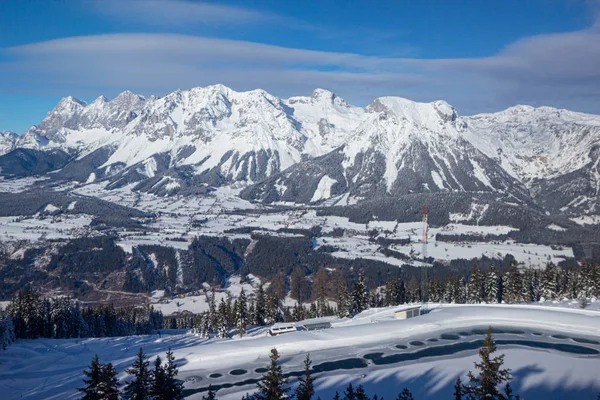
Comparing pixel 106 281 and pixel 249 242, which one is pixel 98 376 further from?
pixel 249 242

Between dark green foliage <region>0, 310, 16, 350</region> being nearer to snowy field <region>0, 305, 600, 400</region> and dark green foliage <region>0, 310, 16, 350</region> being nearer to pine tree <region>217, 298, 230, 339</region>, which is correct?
snowy field <region>0, 305, 600, 400</region>

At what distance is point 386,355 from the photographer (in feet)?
132

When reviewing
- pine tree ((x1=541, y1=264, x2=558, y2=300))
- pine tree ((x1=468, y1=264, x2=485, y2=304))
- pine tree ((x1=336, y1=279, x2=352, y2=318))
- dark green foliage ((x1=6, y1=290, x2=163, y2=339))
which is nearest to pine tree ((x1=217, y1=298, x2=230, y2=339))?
pine tree ((x1=336, y1=279, x2=352, y2=318))

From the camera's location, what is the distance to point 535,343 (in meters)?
42.5

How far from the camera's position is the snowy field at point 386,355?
33500 millimetres

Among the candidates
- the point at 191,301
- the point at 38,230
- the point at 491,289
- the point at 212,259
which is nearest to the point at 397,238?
the point at 212,259

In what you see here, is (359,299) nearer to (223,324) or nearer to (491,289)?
(491,289)

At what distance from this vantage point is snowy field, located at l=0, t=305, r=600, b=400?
33500mm

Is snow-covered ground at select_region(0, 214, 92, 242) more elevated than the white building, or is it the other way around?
snow-covered ground at select_region(0, 214, 92, 242)

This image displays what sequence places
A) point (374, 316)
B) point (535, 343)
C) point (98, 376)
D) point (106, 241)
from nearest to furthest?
point (98, 376) < point (535, 343) < point (374, 316) < point (106, 241)

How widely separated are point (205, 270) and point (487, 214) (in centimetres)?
11942

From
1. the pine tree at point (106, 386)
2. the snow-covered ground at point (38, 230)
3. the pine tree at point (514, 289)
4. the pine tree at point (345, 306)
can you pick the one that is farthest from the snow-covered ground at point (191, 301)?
the pine tree at point (106, 386)

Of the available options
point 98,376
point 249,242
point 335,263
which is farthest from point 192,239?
point 98,376

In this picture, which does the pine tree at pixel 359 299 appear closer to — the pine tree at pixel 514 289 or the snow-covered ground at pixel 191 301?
the pine tree at pixel 514 289
